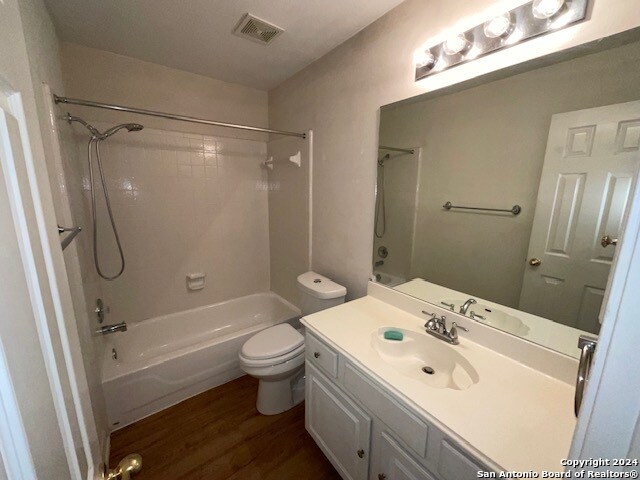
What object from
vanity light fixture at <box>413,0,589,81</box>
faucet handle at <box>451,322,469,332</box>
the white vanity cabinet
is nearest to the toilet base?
the white vanity cabinet

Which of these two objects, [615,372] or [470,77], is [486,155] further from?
[615,372]

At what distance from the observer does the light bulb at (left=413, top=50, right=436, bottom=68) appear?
3.91 ft

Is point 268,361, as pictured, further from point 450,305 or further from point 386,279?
point 450,305

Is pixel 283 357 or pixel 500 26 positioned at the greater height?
pixel 500 26

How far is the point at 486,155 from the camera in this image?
3.69ft

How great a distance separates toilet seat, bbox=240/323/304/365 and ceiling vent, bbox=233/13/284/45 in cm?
191

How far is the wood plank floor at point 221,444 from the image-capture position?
1.36 m

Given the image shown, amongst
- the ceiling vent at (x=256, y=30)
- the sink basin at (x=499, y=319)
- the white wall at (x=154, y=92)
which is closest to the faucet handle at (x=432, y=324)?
the sink basin at (x=499, y=319)

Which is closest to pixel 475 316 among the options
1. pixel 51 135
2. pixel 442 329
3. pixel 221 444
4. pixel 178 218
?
pixel 442 329

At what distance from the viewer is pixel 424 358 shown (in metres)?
1.19

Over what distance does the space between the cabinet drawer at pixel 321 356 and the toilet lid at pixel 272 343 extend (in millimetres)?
343

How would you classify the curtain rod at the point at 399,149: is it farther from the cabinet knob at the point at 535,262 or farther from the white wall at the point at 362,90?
the cabinet knob at the point at 535,262

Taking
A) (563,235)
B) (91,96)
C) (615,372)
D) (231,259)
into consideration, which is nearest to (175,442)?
(231,259)

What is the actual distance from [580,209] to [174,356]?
7.43ft
